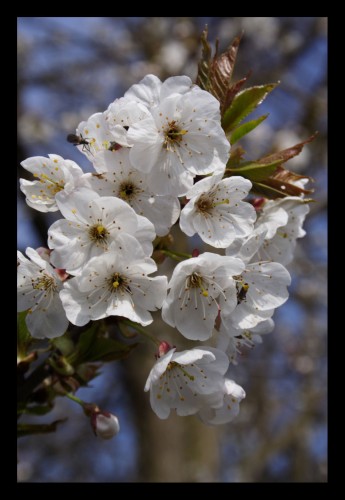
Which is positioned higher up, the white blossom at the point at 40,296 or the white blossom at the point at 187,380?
the white blossom at the point at 40,296

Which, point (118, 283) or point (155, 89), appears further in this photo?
point (155, 89)

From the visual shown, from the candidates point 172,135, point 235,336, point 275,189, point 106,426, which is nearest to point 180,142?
point 172,135

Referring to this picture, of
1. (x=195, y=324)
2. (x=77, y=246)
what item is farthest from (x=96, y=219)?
(x=195, y=324)

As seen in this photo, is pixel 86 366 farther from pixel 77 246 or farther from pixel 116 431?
pixel 77 246

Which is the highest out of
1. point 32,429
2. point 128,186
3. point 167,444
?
point 128,186

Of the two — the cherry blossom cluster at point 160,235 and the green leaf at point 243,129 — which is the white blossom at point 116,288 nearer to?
the cherry blossom cluster at point 160,235

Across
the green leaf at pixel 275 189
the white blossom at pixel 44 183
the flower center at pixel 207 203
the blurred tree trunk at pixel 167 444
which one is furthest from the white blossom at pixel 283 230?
the blurred tree trunk at pixel 167 444

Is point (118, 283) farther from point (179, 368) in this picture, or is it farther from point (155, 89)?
point (155, 89)

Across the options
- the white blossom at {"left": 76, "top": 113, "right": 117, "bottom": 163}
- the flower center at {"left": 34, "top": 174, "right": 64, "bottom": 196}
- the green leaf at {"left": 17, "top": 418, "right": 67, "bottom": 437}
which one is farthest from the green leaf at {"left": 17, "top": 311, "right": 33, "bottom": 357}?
the white blossom at {"left": 76, "top": 113, "right": 117, "bottom": 163}
